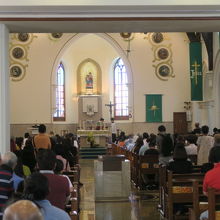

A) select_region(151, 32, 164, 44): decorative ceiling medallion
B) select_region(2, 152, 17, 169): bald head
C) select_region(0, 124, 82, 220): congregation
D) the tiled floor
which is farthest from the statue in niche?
select_region(2, 152, 17, 169): bald head

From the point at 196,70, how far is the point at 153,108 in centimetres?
576

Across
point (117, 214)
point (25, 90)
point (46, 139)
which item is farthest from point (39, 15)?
point (25, 90)

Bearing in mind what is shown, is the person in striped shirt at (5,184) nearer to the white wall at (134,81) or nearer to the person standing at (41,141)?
the person standing at (41,141)

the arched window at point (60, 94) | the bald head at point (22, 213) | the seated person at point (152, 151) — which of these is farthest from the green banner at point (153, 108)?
the bald head at point (22, 213)

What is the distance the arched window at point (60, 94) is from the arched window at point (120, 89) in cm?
321

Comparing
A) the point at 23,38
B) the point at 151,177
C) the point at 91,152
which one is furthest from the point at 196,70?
the point at 23,38

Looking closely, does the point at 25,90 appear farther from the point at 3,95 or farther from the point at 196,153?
the point at 3,95

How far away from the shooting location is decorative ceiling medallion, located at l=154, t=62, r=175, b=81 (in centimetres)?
2608

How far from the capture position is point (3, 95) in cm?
773

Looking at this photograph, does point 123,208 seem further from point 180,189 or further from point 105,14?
point 105,14

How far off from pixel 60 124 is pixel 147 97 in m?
5.42

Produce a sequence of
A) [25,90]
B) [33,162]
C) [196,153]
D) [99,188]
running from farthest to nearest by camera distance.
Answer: [25,90]
[196,153]
[99,188]
[33,162]

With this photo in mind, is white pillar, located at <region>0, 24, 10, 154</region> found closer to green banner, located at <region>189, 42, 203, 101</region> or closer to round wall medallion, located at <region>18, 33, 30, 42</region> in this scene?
green banner, located at <region>189, 42, 203, 101</region>

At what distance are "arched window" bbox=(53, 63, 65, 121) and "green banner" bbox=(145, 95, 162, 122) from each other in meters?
5.26
